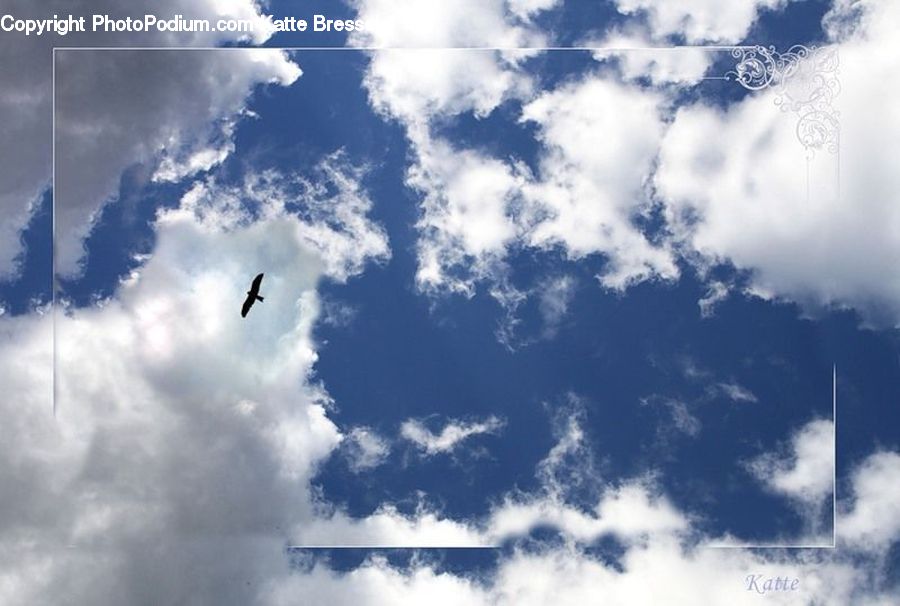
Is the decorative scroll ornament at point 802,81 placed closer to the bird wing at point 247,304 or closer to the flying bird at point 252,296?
the flying bird at point 252,296

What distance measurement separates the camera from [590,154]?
52.4 feet

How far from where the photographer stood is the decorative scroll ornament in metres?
16.0

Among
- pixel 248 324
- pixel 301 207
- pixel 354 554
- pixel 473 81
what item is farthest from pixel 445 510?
pixel 473 81

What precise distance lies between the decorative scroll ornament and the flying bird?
953 centimetres

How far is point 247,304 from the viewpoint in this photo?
621 inches

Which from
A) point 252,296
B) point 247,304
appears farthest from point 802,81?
point 247,304

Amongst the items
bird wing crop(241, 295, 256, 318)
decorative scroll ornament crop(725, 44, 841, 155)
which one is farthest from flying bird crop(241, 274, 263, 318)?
decorative scroll ornament crop(725, 44, 841, 155)

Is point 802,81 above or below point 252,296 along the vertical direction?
above

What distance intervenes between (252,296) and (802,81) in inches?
433

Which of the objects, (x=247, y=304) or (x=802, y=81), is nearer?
(x=247, y=304)

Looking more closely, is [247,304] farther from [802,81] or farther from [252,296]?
[802,81]

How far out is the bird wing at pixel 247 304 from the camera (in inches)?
→ 620

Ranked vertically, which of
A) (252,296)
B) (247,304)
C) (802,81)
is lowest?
(247,304)

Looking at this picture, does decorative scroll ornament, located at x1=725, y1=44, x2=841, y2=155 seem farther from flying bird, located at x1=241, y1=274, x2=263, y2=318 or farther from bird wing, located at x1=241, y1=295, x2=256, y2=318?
bird wing, located at x1=241, y1=295, x2=256, y2=318
